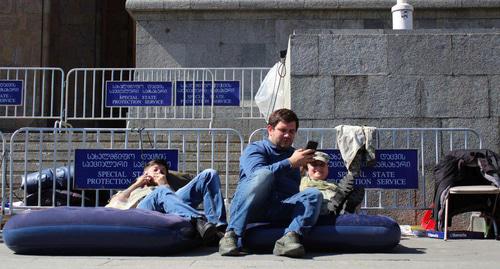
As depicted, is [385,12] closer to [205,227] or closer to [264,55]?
[264,55]

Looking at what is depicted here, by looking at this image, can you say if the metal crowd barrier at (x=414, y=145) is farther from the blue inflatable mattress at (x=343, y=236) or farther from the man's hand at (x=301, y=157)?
the man's hand at (x=301, y=157)

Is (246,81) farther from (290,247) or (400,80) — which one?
(290,247)

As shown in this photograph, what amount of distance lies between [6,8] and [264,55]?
6.44 metres

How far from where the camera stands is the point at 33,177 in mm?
7832

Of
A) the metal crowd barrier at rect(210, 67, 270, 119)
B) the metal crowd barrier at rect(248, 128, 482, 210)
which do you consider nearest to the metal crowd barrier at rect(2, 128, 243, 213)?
the metal crowd barrier at rect(248, 128, 482, 210)

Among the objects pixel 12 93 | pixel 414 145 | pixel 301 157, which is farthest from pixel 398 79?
pixel 12 93

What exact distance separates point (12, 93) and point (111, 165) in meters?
6.13

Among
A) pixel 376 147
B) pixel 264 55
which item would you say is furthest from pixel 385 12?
pixel 376 147

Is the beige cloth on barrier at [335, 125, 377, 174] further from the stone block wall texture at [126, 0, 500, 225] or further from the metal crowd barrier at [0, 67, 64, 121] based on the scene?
the metal crowd barrier at [0, 67, 64, 121]

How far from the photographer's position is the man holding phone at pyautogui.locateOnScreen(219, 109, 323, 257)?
→ 5.22 m

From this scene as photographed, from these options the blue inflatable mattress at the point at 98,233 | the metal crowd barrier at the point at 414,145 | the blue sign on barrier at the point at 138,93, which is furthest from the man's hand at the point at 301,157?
the blue sign on barrier at the point at 138,93

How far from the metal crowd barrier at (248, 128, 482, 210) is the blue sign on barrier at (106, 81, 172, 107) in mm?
4664

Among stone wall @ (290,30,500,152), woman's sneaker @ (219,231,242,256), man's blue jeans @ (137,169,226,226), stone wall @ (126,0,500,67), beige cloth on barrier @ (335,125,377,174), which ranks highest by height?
stone wall @ (126,0,500,67)

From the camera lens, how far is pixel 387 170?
24.3ft
